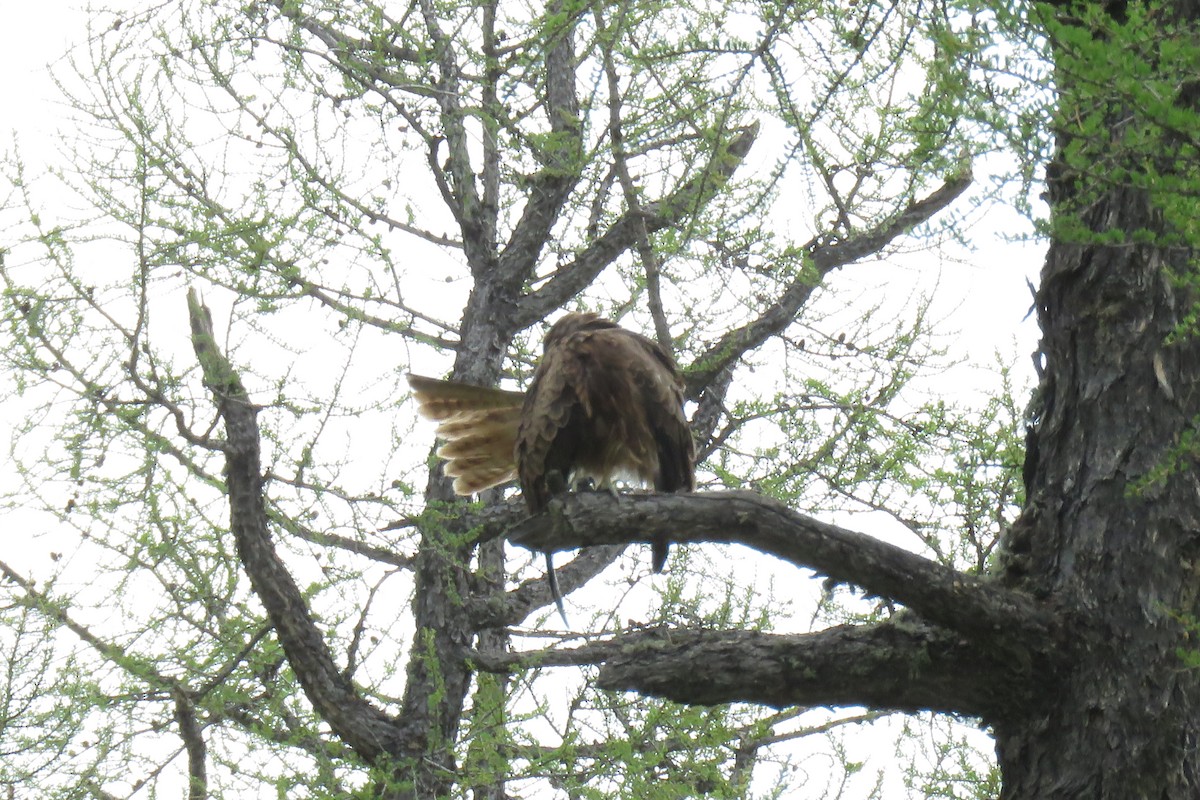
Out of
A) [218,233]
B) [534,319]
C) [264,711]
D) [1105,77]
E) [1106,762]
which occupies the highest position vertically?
[534,319]

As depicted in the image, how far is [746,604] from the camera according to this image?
5.93 m

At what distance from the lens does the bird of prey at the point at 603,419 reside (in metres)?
4.32

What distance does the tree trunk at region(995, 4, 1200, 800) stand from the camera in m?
2.94

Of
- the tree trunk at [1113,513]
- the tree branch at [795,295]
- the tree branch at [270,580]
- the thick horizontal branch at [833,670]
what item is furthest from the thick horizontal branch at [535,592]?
the tree trunk at [1113,513]

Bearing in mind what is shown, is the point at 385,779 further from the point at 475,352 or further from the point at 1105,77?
the point at 1105,77

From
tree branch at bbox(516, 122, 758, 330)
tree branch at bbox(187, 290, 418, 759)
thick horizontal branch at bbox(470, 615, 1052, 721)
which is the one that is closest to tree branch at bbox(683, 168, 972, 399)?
tree branch at bbox(516, 122, 758, 330)

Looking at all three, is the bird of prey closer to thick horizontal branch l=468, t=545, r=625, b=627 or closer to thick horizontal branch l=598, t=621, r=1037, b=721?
thick horizontal branch l=598, t=621, r=1037, b=721

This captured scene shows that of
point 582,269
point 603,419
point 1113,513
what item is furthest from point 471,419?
point 1113,513

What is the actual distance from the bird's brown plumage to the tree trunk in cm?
132

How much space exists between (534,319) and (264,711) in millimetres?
2349

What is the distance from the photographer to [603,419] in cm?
445

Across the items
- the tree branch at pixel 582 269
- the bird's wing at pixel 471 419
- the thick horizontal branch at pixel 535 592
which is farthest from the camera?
the tree branch at pixel 582 269

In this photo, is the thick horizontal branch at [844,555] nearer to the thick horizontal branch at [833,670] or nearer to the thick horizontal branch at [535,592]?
the thick horizontal branch at [833,670]

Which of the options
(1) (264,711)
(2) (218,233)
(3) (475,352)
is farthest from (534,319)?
(1) (264,711)
